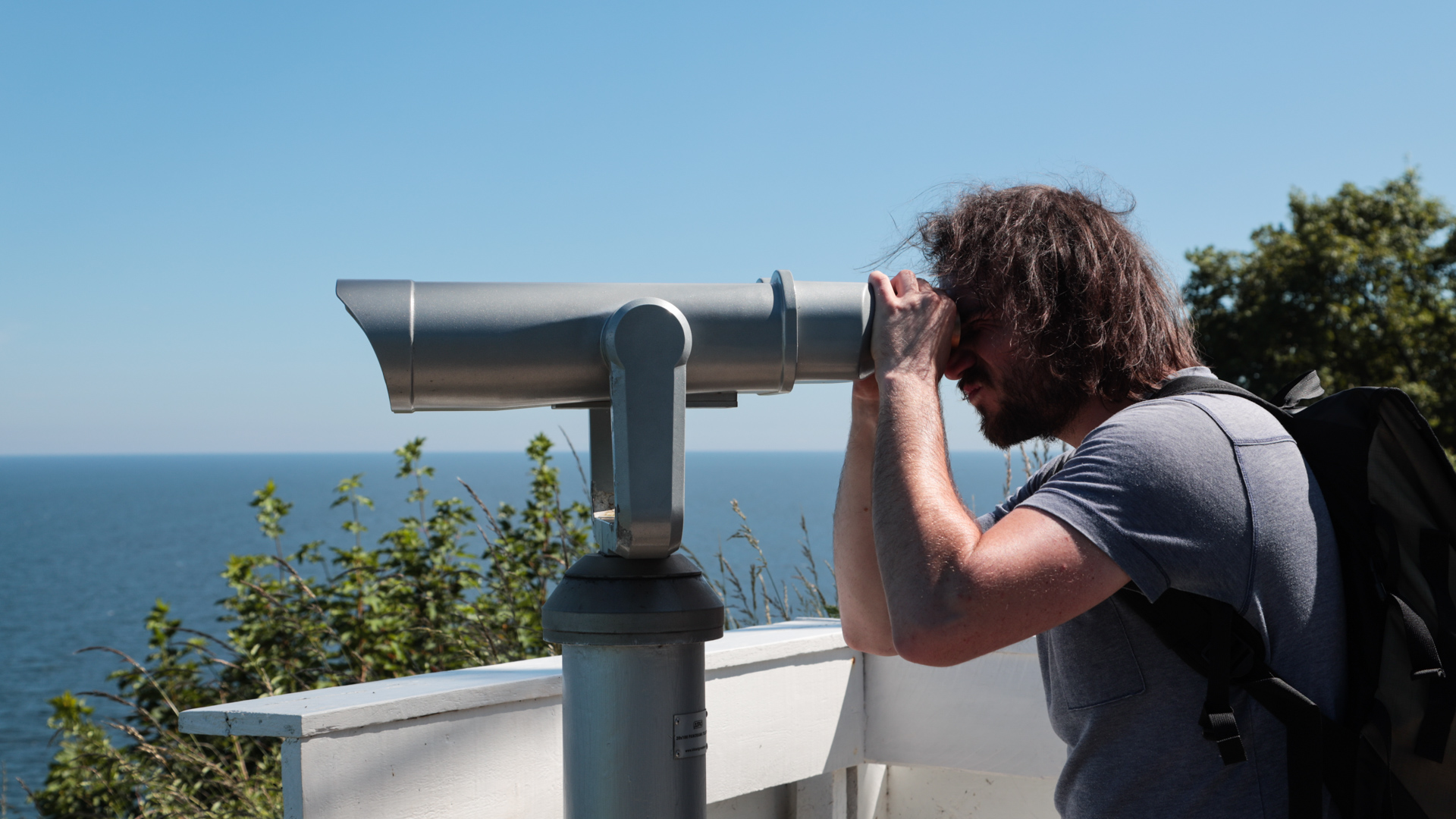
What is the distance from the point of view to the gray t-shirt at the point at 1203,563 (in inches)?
39.4

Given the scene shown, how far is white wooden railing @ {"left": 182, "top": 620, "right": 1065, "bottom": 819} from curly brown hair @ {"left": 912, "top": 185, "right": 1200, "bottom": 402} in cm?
69

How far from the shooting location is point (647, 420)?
97cm

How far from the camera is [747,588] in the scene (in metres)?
3.16

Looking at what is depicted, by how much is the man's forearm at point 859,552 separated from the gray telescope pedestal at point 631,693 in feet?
1.71

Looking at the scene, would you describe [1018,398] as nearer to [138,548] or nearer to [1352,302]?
[1352,302]

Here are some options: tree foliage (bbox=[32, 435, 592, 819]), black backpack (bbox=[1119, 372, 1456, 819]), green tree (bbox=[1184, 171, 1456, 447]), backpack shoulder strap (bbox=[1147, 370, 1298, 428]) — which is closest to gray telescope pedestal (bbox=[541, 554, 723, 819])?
black backpack (bbox=[1119, 372, 1456, 819])

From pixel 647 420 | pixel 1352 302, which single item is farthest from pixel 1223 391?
pixel 1352 302

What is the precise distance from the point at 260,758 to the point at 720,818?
6.88ft

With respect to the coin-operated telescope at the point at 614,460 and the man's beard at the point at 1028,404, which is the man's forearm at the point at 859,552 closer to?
the man's beard at the point at 1028,404

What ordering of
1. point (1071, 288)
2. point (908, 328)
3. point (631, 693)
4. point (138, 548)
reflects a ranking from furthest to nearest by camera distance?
point (138, 548) → point (1071, 288) → point (908, 328) → point (631, 693)

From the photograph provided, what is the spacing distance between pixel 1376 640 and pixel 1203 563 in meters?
0.18

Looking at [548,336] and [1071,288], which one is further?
[1071,288]

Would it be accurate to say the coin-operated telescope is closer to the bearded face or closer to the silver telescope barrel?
the silver telescope barrel

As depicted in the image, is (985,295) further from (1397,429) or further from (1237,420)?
(1397,429)
